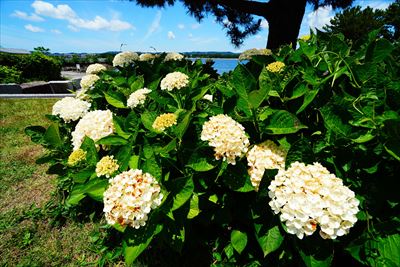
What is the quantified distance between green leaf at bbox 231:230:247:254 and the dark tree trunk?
578 cm

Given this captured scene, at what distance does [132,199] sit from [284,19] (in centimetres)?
658

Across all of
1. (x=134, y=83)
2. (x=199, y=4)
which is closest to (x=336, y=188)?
(x=134, y=83)

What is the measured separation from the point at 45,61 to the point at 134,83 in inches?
600

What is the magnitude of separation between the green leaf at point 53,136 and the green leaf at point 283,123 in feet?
5.87

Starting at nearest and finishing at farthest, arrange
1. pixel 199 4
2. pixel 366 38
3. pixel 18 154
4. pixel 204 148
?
1. pixel 204 148
2. pixel 366 38
3. pixel 18 154
4. pixel 199 4

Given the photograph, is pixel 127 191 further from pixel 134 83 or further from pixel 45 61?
pixel 45 61

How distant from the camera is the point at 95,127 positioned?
1.90m

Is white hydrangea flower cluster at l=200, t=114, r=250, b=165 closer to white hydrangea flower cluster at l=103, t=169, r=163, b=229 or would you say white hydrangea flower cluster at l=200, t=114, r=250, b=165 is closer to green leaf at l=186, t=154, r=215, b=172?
green leaf at l=186, t=154, r=215, b=172

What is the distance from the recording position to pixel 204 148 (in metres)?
1.40

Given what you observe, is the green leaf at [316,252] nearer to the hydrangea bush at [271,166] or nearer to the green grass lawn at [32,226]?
the hydrangea bush at [271,166]

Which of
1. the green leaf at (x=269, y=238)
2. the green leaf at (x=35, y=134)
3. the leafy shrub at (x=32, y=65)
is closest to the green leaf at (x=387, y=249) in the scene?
the green leaf at (x=269, y=238)

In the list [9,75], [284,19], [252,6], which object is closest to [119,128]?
[284,19]

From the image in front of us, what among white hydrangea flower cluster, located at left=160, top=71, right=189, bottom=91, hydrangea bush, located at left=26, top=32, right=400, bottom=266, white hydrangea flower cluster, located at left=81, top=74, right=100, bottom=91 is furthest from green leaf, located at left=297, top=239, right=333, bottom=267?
white hydrangea flower cluster, located at left=81, top=74, right=100, bottom=91

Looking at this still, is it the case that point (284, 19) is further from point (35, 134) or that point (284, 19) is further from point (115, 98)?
point (35, 134)
